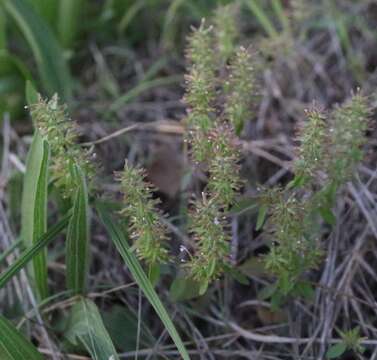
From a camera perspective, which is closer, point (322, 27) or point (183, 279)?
point (183, 279)

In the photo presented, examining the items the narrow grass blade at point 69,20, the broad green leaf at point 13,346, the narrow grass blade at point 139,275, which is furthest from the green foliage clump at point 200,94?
the narrow grass blade at point 69,20

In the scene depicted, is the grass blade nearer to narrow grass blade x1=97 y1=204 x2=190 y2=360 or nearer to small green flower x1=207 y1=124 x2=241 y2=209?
narrow grass blade x1=97 y1=204 x2=190 y2=360

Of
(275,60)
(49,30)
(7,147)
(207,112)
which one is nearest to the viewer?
(207,112)

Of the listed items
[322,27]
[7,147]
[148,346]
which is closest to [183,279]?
[148,346]

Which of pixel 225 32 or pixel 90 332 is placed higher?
pixel 225 32

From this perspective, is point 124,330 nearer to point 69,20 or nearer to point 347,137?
point 347,137

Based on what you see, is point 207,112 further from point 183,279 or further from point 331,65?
point 331,65

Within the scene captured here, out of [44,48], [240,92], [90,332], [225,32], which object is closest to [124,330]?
[90,332]
